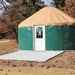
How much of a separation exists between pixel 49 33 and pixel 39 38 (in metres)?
0.79

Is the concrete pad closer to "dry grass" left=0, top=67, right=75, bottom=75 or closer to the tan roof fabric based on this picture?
the tan roof fabric

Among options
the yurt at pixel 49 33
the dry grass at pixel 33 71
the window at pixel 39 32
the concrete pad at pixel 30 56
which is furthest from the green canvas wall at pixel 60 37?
the dry grass at pixel 33 71

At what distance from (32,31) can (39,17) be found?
115 cm

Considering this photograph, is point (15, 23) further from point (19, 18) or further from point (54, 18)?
point (54, 18)

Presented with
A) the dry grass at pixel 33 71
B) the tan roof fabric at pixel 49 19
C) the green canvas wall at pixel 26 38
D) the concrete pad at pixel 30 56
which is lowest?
the dry grass at pixel 33 71

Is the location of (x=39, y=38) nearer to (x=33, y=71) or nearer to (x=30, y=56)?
(x=30, y=56)

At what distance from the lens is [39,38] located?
59.7ft

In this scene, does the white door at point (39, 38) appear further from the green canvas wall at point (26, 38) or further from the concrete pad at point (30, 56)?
the concrete pad at point (30, 56)

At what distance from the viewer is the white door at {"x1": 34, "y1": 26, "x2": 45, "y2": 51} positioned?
18039 mm

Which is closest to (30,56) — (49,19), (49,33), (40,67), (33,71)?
(49,33)

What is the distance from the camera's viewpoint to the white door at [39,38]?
1804cm

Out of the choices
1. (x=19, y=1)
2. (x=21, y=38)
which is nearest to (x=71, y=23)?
(x=21, y=38)

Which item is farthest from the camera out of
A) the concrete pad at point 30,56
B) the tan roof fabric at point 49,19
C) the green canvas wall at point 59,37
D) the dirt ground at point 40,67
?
the tan roof fabric at point 49,19

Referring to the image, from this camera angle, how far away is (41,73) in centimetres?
1070
